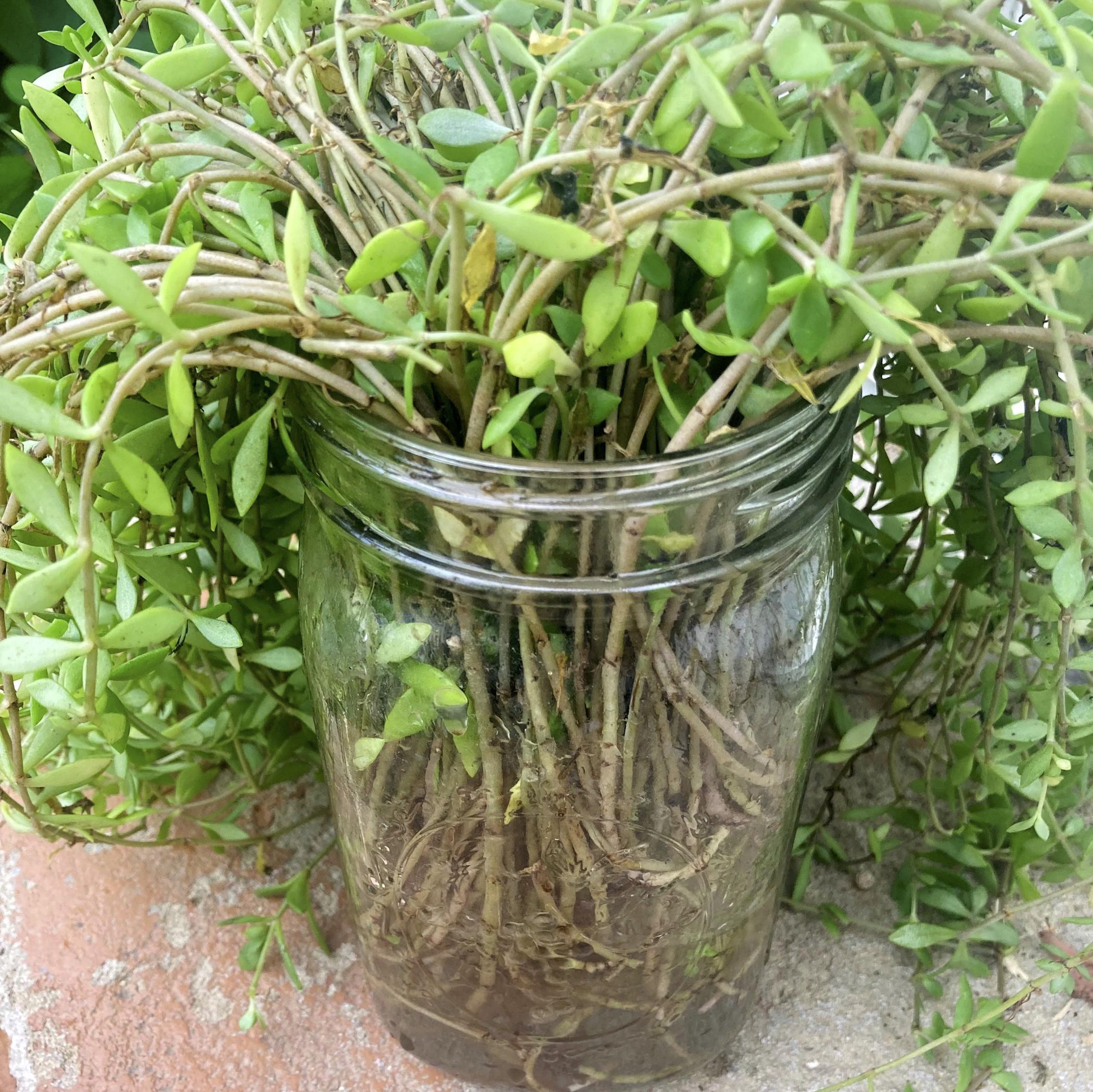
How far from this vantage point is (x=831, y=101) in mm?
228

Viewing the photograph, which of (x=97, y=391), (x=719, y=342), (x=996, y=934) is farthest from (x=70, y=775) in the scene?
(x=996, y=934)

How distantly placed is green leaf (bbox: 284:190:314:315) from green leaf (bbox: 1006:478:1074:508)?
0.19 metres

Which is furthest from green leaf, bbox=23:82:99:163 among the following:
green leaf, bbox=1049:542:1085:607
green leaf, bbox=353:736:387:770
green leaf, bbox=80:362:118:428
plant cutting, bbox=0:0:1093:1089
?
green leaf, bbox=1049:542:1085:607

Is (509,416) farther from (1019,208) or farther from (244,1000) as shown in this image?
(244,1000)

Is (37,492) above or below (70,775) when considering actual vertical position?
above

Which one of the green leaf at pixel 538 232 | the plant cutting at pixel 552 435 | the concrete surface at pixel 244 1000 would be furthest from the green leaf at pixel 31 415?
the concrete surface at pixel 244 1000

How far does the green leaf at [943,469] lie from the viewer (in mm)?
260

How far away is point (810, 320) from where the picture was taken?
0.25 m

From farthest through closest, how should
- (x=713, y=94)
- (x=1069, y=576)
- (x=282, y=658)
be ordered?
(x=282, y=658)
(x=1069, y=576)
(x=713, y=94)

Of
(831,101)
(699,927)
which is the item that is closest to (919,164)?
(831,101)

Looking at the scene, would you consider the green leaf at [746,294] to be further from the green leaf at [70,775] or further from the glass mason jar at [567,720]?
the green leaf at [70,775]

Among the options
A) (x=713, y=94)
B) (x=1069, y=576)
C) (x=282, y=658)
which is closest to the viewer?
(x=713, y=94)

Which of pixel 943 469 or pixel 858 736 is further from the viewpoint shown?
pixel 858 736

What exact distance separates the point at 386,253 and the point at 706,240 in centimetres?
7
